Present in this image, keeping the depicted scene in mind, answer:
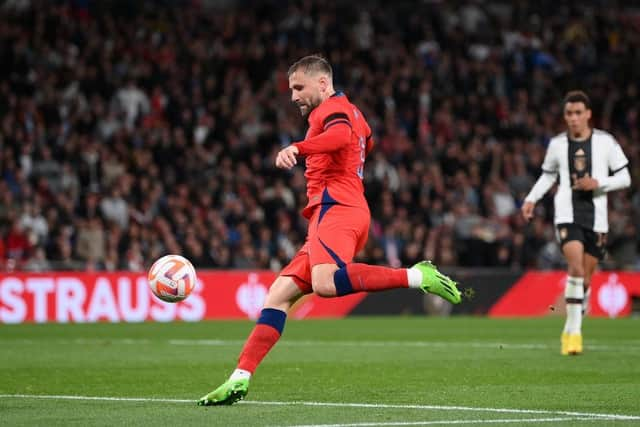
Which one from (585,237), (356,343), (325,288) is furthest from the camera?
(356,343)

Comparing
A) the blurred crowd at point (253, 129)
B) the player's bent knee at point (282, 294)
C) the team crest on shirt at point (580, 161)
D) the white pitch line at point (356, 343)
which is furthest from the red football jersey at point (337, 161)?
the blurred crowd at point (253, 129)

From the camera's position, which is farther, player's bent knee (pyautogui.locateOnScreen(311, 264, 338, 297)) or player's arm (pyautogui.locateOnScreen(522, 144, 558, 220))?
player's arm (pyautogui.locateOnScreen(522, 144, 558, 220))

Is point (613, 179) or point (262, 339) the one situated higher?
point (613, 179)

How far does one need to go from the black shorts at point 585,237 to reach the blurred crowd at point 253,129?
11030 mm

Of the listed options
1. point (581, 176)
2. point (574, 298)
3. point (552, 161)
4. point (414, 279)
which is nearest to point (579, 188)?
point (581, 176)

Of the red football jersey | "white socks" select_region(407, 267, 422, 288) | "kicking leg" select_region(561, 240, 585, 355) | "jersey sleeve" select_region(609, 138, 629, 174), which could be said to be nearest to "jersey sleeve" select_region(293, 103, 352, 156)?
the red football jersey

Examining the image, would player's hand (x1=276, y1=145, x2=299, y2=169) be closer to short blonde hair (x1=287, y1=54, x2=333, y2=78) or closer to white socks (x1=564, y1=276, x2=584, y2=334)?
short blonde hair (x1=287, y1=54, x2=333, y2=78)

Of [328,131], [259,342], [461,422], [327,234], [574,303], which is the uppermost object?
[328,131]

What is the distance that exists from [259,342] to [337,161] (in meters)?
1.30

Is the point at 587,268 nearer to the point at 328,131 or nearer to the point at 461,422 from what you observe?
the point at 328,131

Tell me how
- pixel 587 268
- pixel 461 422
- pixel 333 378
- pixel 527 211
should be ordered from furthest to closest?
pixel 587 268, pixel 527 211, pixel 333 378, pixel 461 422

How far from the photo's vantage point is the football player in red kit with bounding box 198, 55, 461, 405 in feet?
26.7

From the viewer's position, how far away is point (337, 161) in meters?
8.53

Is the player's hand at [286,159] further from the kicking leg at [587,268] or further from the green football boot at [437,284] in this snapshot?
the kicking leg at [587,268]
